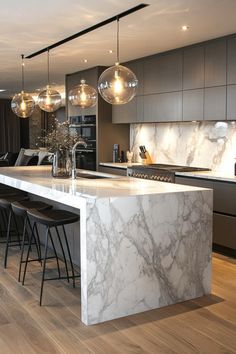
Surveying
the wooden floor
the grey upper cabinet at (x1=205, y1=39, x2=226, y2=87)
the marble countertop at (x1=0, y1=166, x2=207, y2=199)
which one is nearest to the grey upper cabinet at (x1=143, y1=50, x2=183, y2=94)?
the grey upper cabinet at (x1=205, y1=39, x2=226, y2=87)

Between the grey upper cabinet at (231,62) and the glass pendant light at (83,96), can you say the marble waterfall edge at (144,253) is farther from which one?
the glass pendant light at (83,96)

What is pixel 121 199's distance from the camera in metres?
3.22

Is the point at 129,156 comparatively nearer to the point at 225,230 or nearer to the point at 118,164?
the point at 118,164

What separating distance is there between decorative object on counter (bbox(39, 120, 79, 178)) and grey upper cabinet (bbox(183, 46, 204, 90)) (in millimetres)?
1928

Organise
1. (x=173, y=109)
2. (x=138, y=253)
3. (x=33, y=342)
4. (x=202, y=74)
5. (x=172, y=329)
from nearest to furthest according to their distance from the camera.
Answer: (x=33, y=342) → (x=172, y=329) → (x=138, y=253) → (x=202, y=74) → (x=173, y=109)

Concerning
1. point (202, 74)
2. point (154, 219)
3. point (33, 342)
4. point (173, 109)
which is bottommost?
point (33, 342)

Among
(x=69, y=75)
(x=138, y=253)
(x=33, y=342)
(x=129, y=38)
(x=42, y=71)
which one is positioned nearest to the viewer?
(x=33, y=342)

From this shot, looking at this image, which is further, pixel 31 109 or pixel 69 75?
pixel 69 75

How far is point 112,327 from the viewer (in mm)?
3150

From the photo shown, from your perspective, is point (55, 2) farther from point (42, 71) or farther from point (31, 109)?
point (42, 71)

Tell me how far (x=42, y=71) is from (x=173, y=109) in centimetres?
286

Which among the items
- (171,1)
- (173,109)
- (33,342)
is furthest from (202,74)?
(33,342)

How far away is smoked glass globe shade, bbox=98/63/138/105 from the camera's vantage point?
12.9 ft

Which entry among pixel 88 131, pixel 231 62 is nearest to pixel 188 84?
pixel 231 62
